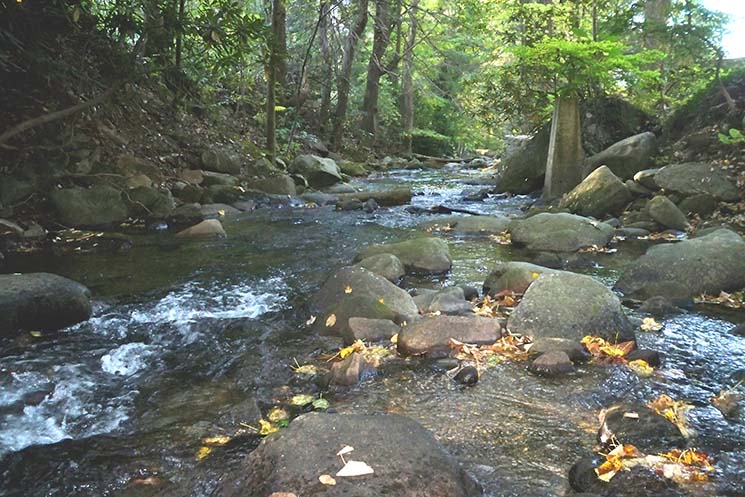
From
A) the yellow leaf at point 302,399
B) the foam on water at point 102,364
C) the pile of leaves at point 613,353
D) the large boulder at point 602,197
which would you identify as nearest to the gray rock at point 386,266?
the foam on water at point 102,364

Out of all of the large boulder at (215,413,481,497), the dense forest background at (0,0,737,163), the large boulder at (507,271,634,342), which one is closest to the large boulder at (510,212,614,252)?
the large boulder at (507,271,634,342)

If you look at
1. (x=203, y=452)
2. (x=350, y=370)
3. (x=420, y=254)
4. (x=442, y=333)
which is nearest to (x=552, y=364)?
(x=442, y=333)

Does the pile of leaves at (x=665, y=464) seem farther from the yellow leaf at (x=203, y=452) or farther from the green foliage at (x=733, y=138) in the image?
the green foliage at (x=733, y=138)

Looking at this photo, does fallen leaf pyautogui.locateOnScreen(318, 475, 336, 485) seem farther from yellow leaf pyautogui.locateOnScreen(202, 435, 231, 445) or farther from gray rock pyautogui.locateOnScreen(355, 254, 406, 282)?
gray rock pyautogui.locateOnScreen(355, 254, 406, 282)

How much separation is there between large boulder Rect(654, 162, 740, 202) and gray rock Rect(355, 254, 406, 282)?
555cm

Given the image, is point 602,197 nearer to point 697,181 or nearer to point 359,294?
point 697,181

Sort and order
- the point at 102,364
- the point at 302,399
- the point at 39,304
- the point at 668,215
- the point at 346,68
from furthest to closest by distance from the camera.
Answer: the point at 346,68, the point at 668,215, the point at 39,304, the point at 102,364, the point at 302,399

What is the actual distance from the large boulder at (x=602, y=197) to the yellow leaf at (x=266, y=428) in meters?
7.74

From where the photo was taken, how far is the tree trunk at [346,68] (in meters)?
15.7

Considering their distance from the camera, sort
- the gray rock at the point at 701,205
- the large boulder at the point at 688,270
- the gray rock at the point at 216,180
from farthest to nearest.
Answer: the gray rock at the point at 216,180, the gray rock at the point at 701,205, the large boulder at the point at 688,270

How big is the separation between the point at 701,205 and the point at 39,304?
29.2 ft

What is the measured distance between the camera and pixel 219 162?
495 inches

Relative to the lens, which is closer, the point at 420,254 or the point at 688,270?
the point at 688,270

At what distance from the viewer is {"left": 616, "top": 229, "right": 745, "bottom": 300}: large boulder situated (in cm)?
514
